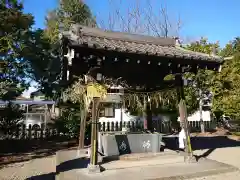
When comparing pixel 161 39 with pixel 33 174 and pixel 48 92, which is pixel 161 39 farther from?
pixel 48 92

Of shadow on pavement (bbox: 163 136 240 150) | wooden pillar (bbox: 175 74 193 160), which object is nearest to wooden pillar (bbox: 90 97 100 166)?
wooden pillar (bbox: 175 74 193 160)

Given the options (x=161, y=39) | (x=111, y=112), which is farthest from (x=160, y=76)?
(x=111, y=112)

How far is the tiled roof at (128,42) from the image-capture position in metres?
6.20

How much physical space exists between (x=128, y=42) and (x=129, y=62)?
1.39 meters

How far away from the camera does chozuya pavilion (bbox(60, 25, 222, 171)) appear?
20.0 feet

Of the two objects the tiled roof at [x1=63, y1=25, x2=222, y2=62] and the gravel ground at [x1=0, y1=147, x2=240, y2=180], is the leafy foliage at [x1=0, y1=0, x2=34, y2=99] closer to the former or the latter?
the gravel ground at [x1=0, y1=147, x2=240, y2=180]

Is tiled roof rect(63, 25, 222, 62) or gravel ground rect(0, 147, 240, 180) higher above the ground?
tiled roof rect(63, 25, 222, 62)

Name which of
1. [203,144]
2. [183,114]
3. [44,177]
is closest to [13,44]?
[44,177]

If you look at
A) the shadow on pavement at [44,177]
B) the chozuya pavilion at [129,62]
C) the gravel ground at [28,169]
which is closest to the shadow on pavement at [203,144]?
the chozuya pavilion at [129,62]

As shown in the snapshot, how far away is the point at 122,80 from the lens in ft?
31.2

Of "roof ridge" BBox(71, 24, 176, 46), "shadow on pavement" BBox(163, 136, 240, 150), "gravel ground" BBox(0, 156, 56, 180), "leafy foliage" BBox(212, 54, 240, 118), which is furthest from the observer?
"leafy foliage" BBox(212, 54, 240, 118)

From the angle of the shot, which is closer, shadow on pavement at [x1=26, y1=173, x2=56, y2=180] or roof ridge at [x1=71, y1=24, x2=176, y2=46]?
shadow on pavement at [x1=26, y1=173, x2=56, y2=180]

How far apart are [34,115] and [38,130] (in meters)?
7.79

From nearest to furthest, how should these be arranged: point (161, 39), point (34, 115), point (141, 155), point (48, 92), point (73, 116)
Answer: point (141, 155), point (161, 39), point (73, 116), point (48, 92), point (34, 115)
